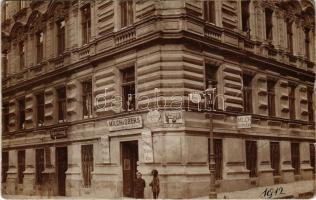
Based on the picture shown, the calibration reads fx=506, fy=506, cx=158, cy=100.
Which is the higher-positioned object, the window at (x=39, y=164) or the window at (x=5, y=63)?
the window at (x=5, y=63)

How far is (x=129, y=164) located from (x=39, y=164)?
344 centimetres

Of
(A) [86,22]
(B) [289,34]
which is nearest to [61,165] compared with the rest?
(A) [86,22]

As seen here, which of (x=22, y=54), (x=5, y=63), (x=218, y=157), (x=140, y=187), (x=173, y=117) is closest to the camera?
(x=173, y=117)

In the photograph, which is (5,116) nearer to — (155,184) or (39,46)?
(39,46)

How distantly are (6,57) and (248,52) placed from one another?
6.69 metres

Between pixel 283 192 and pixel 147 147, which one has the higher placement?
pixel 147 147

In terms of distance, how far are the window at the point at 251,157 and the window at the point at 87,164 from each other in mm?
3956

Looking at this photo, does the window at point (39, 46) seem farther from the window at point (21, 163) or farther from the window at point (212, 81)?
the window at point (212, 81)

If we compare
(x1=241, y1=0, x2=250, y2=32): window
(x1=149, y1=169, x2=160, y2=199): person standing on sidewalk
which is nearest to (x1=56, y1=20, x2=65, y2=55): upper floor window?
(x1=149, y1=169, x2=160, y2=199): person standing on sidewalk

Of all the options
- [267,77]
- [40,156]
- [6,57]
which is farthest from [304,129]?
[6,57]

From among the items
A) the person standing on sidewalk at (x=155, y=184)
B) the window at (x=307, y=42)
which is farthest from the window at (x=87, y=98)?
the window at (x=307, y=42)

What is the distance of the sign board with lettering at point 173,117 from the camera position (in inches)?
442

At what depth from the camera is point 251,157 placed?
1309cm

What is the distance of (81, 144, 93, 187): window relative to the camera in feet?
41.4
